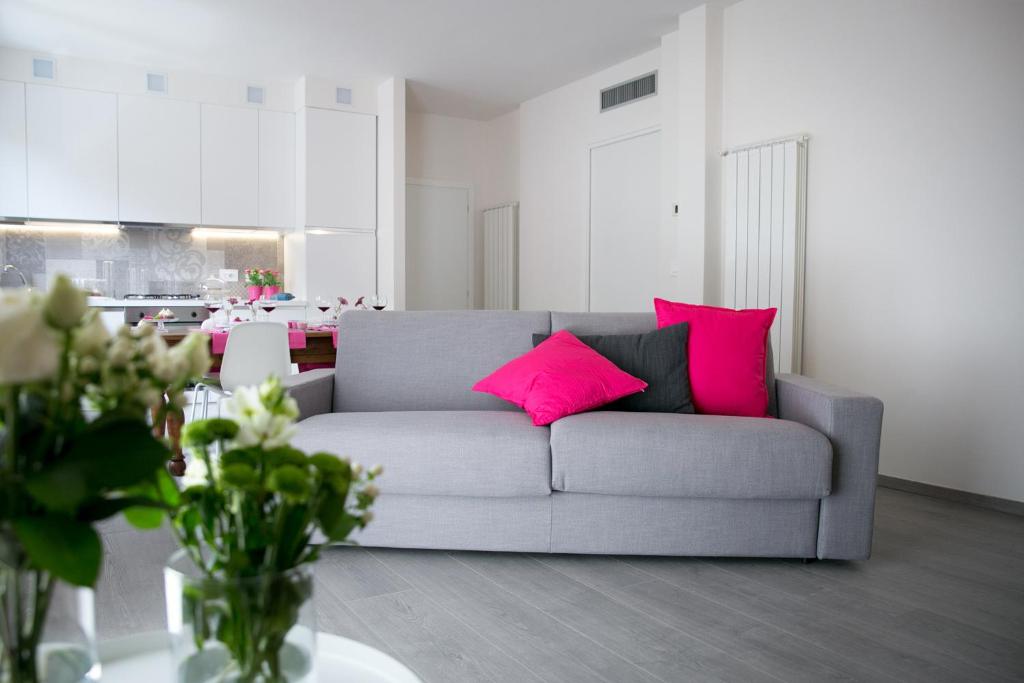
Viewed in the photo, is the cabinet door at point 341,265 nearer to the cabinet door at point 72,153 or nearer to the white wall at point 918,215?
the cabinet door at point 72,153

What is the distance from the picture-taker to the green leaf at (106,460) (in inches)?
25.2

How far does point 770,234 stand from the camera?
4680 millimetres

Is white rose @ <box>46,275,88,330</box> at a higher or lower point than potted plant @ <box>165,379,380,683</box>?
higher

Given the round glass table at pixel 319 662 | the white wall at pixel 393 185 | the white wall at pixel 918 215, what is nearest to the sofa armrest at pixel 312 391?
the round glass table at pixel 319 662

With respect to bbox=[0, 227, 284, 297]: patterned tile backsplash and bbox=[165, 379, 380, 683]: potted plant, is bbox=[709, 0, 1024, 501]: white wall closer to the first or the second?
bbox=[165, 379, 380, 683]: potted plant

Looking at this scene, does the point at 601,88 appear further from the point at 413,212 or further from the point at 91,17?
the point at 91,17

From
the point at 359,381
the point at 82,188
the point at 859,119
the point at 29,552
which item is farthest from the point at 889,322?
the point at 82,188

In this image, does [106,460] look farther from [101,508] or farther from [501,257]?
[501,257]

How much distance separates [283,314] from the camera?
6.72 metres

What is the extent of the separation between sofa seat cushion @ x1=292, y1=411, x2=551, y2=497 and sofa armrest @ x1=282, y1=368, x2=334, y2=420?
0.96 feet

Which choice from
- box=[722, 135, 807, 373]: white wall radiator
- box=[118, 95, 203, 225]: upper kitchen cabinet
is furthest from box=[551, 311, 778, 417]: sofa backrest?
box=[118, 95, 203, 225]: upper kitchen cabinet

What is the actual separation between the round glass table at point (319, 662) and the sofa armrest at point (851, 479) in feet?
6.44

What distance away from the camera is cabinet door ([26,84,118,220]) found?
20.0 feet

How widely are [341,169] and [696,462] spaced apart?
5.24 m
